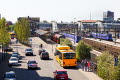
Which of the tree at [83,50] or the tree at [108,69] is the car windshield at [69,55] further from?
the tree at [108,69]

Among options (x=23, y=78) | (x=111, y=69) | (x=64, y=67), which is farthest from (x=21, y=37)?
(x=111, y=69)

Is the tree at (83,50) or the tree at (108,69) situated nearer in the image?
the tree at (108,69)

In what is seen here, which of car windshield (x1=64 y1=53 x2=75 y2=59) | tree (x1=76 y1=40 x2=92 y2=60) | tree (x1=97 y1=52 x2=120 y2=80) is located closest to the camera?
tree (x1=97 y1=52 x2=120 y2=80)

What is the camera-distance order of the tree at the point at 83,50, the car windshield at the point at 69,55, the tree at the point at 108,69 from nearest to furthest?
the tree at the point at 108,69 → the car windshield at the point at 69,55 → the tree at the point at 83,50

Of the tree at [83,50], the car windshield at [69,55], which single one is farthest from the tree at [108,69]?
the tree at [83,50]

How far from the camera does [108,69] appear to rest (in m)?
27.1

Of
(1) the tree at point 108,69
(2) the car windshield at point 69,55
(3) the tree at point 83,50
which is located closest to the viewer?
(1) the tree at point 108,69

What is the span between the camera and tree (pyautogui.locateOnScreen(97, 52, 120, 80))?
25.5 m

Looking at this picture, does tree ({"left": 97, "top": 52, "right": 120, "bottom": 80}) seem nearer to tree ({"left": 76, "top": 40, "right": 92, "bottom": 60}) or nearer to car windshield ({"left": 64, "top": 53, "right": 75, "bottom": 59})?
car windshield ({"left": 64, "top": 53, "right": 75, "bottom": 59})

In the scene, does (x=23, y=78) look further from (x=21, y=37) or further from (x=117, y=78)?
(x=21, y=37)

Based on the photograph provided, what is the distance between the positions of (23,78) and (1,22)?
22532 mm

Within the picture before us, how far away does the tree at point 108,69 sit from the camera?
25450mm

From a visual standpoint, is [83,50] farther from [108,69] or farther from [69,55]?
[108,69]

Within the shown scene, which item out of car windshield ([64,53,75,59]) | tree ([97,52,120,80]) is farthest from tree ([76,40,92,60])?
tree ([97,52,120,80])
